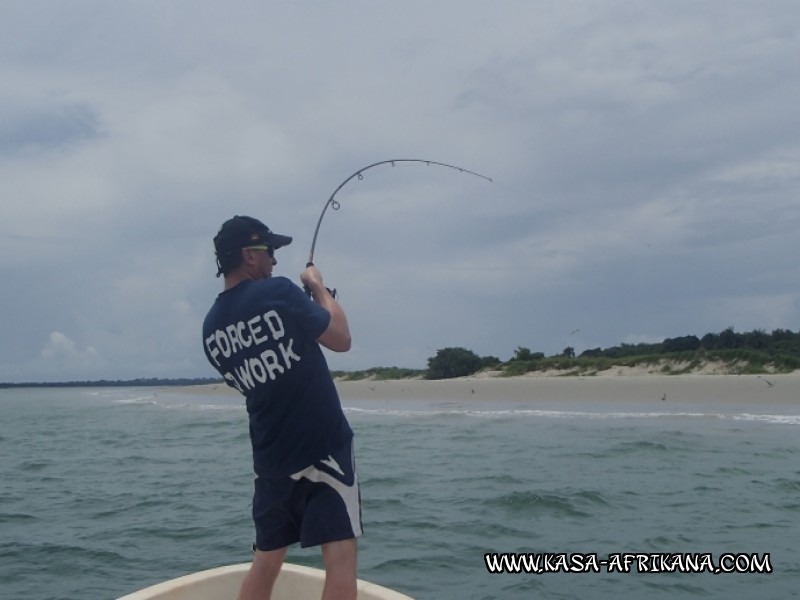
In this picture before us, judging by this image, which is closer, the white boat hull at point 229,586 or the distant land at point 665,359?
the white boat hull at point 229,586

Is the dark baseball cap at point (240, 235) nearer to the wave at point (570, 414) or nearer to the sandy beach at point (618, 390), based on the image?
the wave at point (570, 414)

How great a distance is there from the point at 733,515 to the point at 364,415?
14763 mm

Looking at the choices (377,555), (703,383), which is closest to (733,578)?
(377,555)

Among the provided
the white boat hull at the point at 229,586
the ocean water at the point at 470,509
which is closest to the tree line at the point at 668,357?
the ocean water at the point at 470,509

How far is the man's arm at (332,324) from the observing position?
2621 millimetres

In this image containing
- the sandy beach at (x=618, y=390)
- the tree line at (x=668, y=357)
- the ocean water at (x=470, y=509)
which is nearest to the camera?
the ocean water at (x=470, y=509)

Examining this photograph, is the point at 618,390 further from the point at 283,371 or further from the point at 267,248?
the point at 283,371

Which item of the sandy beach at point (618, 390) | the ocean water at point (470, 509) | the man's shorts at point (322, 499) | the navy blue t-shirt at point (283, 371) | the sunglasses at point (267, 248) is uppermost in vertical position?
the sunglasses at point (267, 248)

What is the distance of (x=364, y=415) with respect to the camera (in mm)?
21109

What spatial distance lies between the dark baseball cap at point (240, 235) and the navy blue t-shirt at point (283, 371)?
0.18m

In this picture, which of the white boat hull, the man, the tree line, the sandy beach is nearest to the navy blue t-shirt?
the man

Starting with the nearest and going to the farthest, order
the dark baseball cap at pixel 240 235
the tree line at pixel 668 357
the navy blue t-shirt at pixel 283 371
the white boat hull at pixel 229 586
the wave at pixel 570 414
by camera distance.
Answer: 1. the navy blue t-shirt at pixel 283 371
2. the dark baseball cap at pixel 240 235
3. the white boat hull at pixel 229 586
4. the wave at pixel 570 414
5. the tree line at pixel 668 357

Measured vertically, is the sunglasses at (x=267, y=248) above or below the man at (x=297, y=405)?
above

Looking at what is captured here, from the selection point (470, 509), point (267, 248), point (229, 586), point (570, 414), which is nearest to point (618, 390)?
point (570, 414)
